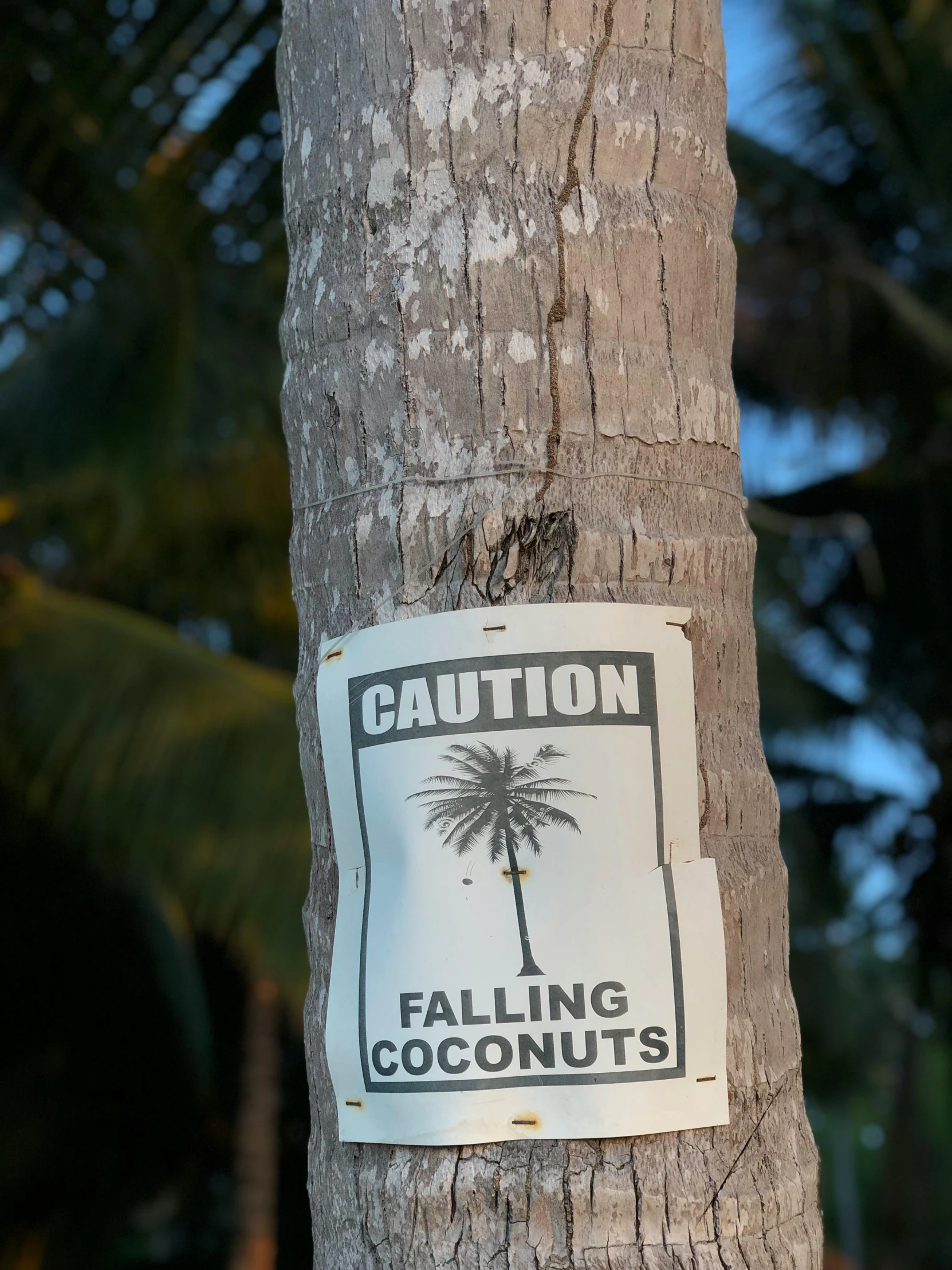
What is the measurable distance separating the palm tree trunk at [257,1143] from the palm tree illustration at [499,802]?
687 centimetres

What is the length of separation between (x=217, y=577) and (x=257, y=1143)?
358 centimetres

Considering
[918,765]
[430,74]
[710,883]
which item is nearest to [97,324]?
[430,74]

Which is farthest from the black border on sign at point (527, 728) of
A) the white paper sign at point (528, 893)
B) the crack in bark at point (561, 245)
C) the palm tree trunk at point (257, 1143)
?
the palm tree trunk at point (257, 1143)

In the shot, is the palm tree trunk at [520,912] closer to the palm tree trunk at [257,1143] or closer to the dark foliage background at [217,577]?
the dark foliage background at [217,577]

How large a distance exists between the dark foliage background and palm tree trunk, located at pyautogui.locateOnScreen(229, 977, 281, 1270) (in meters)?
0.78

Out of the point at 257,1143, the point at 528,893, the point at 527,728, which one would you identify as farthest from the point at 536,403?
the point at 257,1143

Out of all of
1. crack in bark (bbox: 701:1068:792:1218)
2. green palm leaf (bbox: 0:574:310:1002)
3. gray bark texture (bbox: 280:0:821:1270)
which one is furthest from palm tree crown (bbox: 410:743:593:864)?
green palm leaf (bbox: 0:574:310:1002)

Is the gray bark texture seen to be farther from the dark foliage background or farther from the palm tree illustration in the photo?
the dark foliage background

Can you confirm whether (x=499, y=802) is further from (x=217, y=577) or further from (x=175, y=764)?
(x=217, y=577)

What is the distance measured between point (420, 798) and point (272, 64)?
13.2 feet

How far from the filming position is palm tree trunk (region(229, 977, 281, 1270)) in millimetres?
7781

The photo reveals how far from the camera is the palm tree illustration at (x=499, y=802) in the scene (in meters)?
1.02

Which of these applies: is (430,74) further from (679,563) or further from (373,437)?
(679,563)

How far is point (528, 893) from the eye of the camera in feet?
3.33
